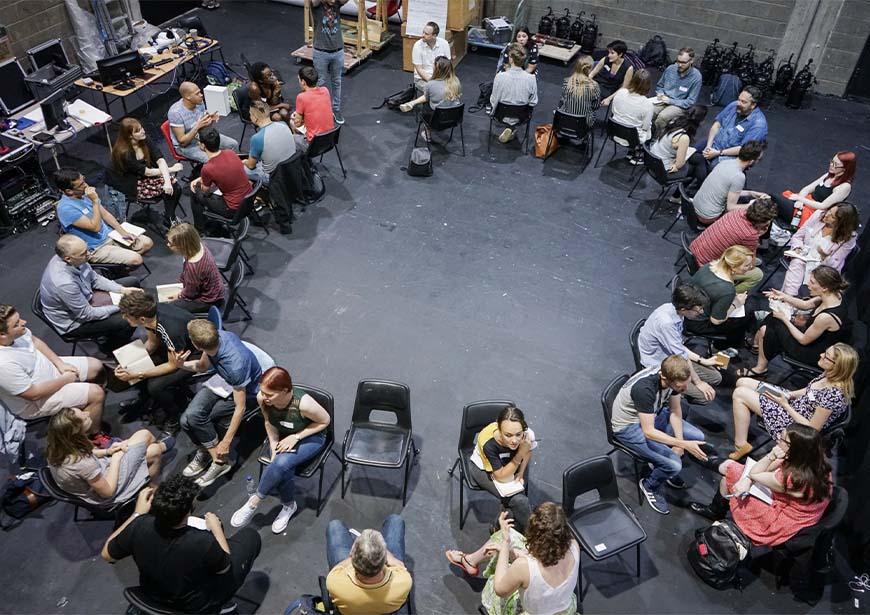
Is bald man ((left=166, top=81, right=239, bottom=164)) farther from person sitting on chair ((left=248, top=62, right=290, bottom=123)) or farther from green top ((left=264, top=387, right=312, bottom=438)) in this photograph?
green top ((left=264, top=387, right=312, bottom=438))

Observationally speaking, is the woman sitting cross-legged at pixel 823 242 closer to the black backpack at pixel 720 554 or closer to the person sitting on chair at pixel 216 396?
the black backpack at pixel 720 554

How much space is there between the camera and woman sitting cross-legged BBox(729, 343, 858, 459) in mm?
4266

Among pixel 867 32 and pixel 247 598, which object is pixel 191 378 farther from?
pixel 867 32

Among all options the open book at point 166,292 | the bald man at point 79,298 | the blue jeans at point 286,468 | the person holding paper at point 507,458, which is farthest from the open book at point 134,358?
the person holding paper at point 507,458

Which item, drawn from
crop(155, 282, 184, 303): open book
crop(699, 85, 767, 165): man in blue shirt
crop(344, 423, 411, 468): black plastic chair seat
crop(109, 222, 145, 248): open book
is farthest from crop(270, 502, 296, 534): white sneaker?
crop(699, 85, 767, 165): man in blue shirt

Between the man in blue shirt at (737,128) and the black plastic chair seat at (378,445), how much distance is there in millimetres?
4564

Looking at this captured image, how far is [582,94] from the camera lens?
24.8 feet

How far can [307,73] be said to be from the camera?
688 cm

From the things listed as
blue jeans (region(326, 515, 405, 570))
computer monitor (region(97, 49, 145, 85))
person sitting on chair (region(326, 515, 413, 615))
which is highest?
computer monitor (region(97, 49, 145, 85))

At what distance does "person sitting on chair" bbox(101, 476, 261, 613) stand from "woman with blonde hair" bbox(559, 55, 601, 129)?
5993mm

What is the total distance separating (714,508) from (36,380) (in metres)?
4.54

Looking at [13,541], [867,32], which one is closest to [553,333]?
[13,541]

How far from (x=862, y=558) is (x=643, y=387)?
69.2 inches

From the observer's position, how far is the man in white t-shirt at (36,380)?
4164 mm
